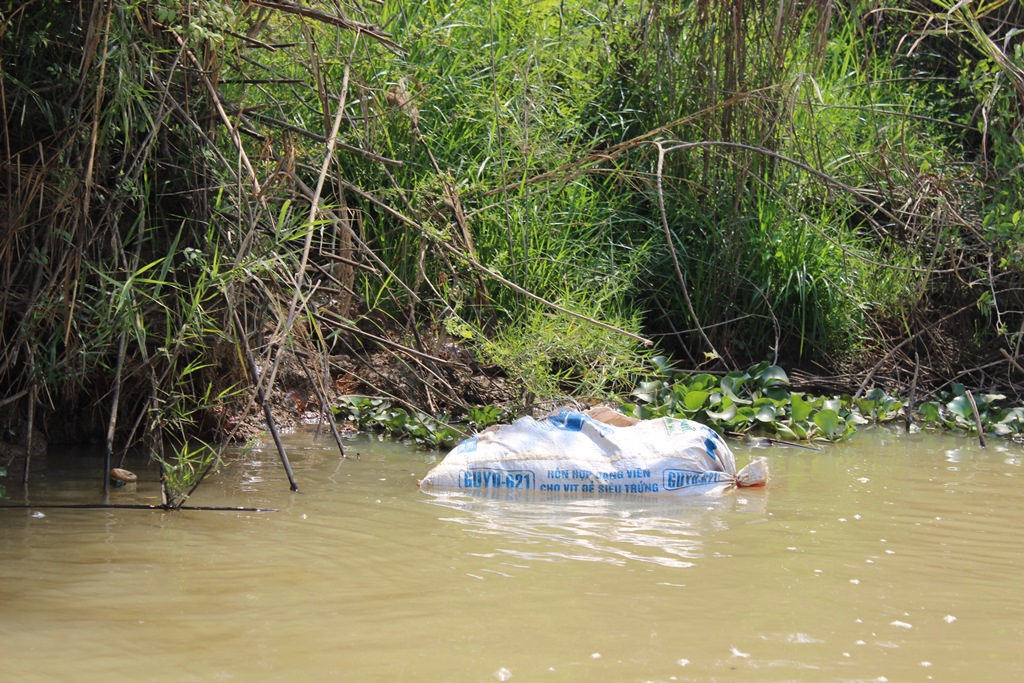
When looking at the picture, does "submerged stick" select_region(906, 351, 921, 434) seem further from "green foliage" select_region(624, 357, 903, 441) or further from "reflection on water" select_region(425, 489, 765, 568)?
"reflection on water" select_region(425, 489, 765, 568)

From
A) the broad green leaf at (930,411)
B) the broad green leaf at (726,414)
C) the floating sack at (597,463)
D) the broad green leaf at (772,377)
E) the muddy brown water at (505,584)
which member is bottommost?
the muddy brown water at (505,584)

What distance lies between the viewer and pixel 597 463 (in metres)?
3.71

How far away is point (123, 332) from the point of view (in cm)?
335

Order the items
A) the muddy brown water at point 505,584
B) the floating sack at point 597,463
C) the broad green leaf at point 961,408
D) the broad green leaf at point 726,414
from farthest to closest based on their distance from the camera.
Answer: the broad green leaf at point 961,408, the broad green leaf at point 726,414, the floating sack at point 597,463, the muddy brown water at point 505,584

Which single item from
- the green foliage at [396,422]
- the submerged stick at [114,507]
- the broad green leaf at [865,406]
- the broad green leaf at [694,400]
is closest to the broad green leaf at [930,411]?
the broad green leaf at [865,406]

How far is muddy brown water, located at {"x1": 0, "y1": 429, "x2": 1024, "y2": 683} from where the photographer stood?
214 centimetres

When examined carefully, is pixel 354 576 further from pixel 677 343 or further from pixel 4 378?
pixel 677 343

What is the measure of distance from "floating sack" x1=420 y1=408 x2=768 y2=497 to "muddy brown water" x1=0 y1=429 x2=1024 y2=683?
0.09 metres

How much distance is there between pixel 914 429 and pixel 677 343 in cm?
137

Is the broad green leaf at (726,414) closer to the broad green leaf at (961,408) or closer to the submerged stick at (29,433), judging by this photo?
the broad green leaf at (961,408)

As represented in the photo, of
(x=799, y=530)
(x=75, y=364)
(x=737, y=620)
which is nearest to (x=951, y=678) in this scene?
(x=737, y=620)

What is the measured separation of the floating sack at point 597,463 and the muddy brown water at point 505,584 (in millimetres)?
87

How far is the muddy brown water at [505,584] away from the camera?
214 cm

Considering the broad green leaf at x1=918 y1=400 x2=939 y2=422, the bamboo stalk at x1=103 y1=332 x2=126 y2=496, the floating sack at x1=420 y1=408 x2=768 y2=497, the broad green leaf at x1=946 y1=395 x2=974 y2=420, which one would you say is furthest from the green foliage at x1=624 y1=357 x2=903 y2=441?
the bamboo stalk at x1=103 y1=332 x2=126 y2=496
